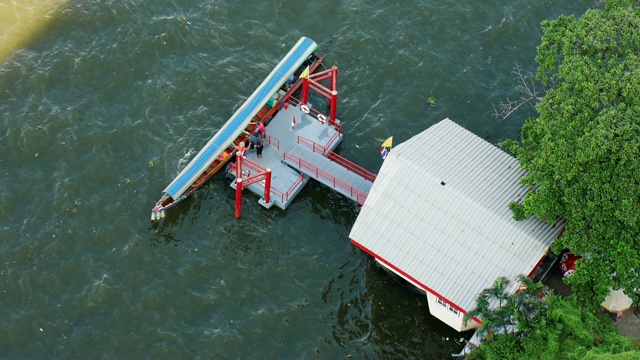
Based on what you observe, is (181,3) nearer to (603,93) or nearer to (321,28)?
(321,28)

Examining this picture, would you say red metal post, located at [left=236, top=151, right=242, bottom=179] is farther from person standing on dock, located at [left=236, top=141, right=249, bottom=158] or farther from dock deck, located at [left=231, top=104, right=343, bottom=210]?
dock deck, located at [left=231, top=104, right=343, bottom=210]

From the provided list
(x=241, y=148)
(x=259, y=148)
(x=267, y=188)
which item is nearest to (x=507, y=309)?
(x=267, y=188)

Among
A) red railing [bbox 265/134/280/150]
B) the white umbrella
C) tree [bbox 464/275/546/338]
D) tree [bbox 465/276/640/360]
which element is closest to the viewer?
tree [bbox 465/276/640/360]

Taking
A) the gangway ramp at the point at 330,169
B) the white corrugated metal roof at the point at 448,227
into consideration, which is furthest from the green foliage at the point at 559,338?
the gangway ramp at the point at 330,169

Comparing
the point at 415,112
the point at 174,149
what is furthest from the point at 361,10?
the point at 174,149

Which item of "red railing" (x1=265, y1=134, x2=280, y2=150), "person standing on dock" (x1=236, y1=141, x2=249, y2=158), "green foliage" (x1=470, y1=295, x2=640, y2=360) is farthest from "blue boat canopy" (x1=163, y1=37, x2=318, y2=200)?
"green foliage" (x1=470, y1=295, x2=640, y2=360)

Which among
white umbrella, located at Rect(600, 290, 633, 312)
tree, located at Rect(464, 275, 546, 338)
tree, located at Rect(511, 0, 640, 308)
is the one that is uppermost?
tree, located at Rect(511, 0, 640, 308)
